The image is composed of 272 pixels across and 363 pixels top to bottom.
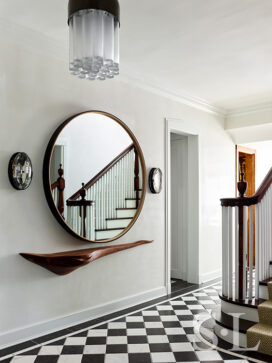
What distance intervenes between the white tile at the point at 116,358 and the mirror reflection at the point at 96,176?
3.96 ft

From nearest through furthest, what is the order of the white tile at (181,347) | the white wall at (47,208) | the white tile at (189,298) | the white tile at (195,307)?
the white tile at (181,347) → the white wall at (47,208) → the white tile at (195,307) → the white tile at (189,298)

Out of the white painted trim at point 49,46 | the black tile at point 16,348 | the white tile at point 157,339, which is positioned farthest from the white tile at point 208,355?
the white painted trim at point 49,46

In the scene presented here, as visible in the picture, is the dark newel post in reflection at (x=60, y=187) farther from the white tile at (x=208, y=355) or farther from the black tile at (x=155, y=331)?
the white tile at (x=208, y=355)

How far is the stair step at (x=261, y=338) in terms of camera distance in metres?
2.88

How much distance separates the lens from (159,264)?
4.80m

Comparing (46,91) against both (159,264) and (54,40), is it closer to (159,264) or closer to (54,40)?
(54,40)

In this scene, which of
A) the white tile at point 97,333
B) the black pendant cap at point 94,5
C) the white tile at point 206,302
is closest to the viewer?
the black pendant cap at point 94,5

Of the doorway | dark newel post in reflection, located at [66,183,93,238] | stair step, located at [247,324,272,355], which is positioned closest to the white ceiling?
the doorway

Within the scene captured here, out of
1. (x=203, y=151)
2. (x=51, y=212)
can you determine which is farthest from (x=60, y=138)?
(x=203, y=151)

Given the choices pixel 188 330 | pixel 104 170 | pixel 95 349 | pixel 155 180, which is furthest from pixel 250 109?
pixel 95 349

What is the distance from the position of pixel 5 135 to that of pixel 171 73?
2304 mm

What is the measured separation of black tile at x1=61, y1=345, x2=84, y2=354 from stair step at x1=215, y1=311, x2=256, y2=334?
1285 millimetres

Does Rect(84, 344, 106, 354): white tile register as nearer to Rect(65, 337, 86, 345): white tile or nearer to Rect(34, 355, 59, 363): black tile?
Rect(65, 337, 86, 345): white tile

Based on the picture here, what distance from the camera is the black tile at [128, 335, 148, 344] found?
321 cm
